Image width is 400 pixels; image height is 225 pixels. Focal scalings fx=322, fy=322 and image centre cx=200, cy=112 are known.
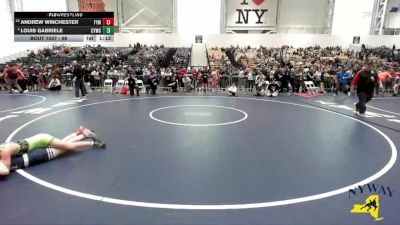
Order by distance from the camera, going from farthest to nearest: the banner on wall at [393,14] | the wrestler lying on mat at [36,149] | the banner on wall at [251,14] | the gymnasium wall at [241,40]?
the banner on wall at [251,14], the gymnasium wall at [241,40], the banner on wall at [393,14], the wrestler lying on mat at [36,149]

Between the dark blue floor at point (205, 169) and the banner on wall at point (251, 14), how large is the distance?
28.4 meters

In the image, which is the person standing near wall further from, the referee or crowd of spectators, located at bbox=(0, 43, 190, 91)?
the referee

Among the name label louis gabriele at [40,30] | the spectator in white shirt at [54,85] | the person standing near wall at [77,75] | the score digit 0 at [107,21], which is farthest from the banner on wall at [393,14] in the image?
Answer: the name label louis gabriele at [40,30]

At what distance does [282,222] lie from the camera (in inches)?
153

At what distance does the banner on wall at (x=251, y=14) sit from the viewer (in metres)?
36.2

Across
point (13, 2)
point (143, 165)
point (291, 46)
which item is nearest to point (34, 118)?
point (143, 165)

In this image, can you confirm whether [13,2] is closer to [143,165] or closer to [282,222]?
[143,165]

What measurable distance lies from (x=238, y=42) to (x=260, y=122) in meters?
27.1

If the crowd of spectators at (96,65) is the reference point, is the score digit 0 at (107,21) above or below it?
above

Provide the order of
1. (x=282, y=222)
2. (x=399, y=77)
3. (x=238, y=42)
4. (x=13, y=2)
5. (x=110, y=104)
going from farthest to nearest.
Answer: (x=238, y=42)
(x=13, y=2)
(x=399, y=77)
(x=110, y=104)
(x=282, y=222)

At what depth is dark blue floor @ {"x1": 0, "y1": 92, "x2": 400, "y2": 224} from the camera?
13.3 ft
